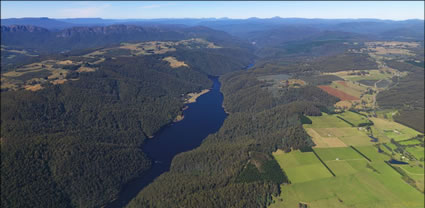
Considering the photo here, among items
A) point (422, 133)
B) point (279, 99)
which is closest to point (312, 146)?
point (422, 133)

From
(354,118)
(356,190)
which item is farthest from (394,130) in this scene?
(356,190)

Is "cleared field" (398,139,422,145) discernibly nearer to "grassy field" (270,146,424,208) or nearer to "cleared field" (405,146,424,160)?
"cleared field" (405,146,424,160)

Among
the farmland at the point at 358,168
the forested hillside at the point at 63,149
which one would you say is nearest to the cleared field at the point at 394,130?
the farmland at the point at 358,168

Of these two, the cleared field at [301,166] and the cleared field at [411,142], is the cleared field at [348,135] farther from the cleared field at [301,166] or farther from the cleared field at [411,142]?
the cleared field at [301,166]

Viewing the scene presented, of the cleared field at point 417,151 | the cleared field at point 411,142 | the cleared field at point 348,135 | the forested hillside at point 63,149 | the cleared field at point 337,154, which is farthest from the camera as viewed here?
the cleared field at point 348,135

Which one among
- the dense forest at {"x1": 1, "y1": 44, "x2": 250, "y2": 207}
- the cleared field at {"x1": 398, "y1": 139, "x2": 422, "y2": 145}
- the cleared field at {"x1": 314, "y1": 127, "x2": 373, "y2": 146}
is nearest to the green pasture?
the cleared field at {"x1": 314, "y1": 127, "x2": 373, "y2": 146}
